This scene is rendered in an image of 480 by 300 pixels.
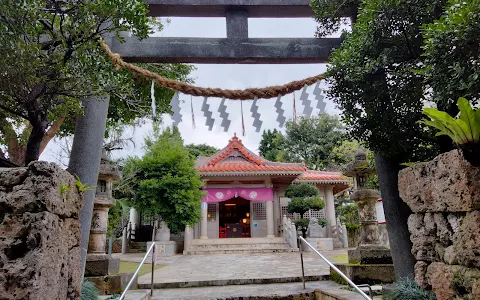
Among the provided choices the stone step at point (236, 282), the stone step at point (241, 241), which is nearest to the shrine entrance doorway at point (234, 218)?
the stone step at point (241, 241)

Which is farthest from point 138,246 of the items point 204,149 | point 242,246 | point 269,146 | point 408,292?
point 269,146

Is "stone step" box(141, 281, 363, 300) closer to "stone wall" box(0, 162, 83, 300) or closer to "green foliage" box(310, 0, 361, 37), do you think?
"stone wall" box(0, 162, 83, 300)

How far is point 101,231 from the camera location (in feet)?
16.9

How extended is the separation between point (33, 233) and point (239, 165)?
12.9m

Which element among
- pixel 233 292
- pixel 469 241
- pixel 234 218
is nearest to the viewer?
pixel 469 241

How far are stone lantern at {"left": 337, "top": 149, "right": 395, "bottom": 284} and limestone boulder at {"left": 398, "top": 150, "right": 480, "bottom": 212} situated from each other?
1.74 m

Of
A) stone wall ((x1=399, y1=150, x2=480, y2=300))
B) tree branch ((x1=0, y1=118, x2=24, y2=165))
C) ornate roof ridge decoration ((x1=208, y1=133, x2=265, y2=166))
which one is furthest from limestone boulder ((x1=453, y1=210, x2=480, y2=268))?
ornate roof ridge decoration ((x1=208, y1=133, x2=265, y2=166))

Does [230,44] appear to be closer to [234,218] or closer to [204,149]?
[234,218]

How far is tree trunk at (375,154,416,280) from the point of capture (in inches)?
144

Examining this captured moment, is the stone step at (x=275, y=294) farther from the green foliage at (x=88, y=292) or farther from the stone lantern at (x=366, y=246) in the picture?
the green foliage at (x=88, y=292)

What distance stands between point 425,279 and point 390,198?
107 cm

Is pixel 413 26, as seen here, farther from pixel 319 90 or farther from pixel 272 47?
pixel 272 47

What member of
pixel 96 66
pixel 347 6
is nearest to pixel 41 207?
pixel 96 66

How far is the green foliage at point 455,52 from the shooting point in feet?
6.84
